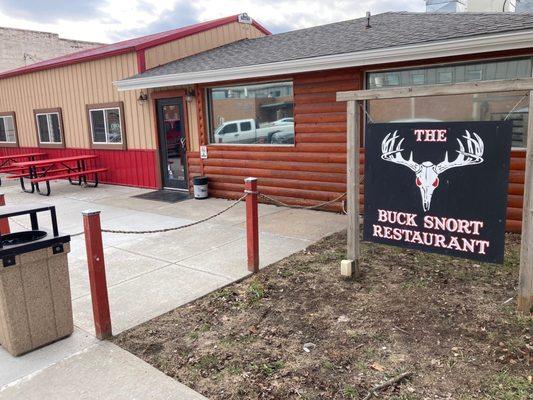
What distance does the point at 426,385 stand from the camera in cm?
312

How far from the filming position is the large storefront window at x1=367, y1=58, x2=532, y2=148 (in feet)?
20.9

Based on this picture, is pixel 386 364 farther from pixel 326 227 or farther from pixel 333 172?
pixel 333 172

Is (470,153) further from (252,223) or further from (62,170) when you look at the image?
(62,170)

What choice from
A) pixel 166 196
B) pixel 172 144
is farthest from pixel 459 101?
pixel 172 144

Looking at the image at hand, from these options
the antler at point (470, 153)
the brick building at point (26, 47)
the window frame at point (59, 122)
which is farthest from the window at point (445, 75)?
the brick building at point (26, 47)

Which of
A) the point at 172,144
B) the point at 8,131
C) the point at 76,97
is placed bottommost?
the point at 172,144

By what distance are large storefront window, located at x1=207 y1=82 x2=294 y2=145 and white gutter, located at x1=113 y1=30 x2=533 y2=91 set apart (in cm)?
65

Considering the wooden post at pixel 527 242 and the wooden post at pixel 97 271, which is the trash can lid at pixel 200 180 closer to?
the wooden post at pixel 97 271

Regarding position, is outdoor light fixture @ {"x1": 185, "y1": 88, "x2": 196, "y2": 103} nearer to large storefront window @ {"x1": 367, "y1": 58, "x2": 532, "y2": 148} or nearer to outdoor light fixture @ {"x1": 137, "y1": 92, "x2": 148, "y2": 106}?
outdoor light fixture @ {"x1": 137, "y1": 92, "x2": 148, "y2": 106}

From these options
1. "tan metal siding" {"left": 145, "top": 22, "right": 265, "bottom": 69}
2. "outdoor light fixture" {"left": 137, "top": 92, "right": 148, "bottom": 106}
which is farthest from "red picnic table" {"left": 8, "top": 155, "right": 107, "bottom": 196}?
"tan metal siding" {"left": 145, "top": 22, "right": 265, "bottom": 69}

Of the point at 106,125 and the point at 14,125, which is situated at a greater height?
the point at 14,125

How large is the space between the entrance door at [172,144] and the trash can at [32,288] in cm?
743

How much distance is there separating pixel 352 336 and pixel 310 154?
5.28m

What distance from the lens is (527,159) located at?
386 centimetres
